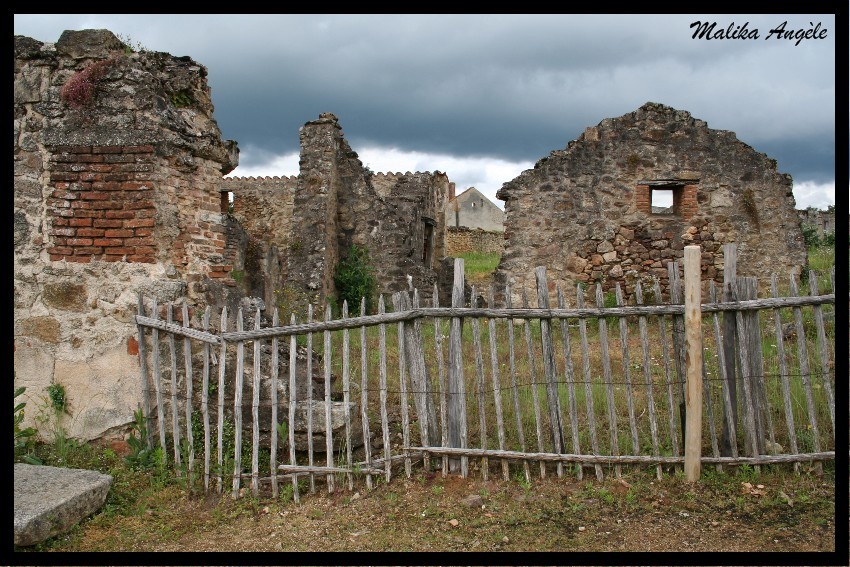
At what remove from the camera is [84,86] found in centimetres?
566

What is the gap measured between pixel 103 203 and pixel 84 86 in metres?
0.99

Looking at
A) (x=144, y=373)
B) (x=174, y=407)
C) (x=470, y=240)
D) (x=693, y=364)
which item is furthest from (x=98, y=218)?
(x=470, y=240)

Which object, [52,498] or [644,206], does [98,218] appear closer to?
[52,498]

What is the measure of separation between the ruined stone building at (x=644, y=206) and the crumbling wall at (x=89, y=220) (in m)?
7.83

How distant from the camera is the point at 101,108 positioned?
18.6ft

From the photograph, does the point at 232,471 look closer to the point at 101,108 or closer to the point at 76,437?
the point at 76,437

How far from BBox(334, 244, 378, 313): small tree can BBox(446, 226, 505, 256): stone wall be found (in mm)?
12549

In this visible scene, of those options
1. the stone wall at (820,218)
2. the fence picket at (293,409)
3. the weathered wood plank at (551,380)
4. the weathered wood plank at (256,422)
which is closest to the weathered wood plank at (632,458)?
the weathered wood plank at (551,380)

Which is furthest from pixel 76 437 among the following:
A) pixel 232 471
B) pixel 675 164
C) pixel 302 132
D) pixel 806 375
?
pixel 675 164

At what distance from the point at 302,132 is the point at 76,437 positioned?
8.93 m

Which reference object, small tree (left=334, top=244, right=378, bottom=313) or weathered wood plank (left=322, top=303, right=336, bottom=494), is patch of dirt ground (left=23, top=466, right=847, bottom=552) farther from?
small tree (left=334, top=244, right=378, bottom=313)

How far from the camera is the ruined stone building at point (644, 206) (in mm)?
12375

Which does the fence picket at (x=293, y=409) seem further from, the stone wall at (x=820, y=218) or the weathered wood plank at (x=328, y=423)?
the stone wall at (x=820, y=218)

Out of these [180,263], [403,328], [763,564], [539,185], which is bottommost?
[763,564]
